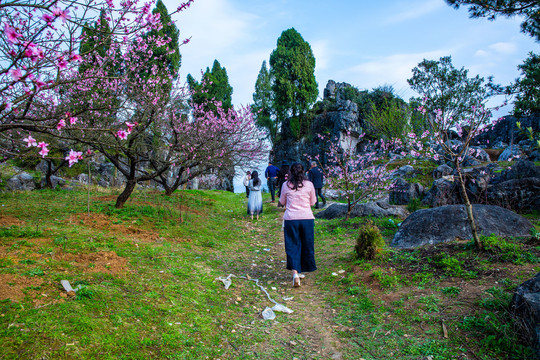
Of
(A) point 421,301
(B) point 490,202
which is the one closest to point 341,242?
(A) point 421,301

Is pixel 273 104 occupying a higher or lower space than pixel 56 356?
higher

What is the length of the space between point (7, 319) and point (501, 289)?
5.21 metres

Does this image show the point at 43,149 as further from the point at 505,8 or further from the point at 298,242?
the point at 505,8

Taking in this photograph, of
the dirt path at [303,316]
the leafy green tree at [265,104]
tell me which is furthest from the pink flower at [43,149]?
the leafy green tree at [265,104]

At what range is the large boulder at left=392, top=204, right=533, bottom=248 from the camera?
601 cm

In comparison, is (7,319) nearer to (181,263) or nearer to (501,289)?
(181,263)

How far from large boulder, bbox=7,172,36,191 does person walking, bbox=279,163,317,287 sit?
45.0 ft

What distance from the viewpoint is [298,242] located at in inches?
212

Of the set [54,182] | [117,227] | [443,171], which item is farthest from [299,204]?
[54,182]

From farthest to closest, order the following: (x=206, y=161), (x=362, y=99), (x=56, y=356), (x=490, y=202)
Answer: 1. (x=362, y=99)
2. (x=206, y=161)
3. (x=490, y=202)
4. (x=56, y=356)

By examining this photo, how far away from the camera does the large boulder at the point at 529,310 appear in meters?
2.84

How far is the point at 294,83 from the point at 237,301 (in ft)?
101

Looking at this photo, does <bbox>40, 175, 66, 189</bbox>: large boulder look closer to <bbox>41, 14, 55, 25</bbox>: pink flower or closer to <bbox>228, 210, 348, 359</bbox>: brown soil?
<bbox>228, 210, 348, 359</bbox>: brown soil

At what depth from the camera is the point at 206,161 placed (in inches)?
416
